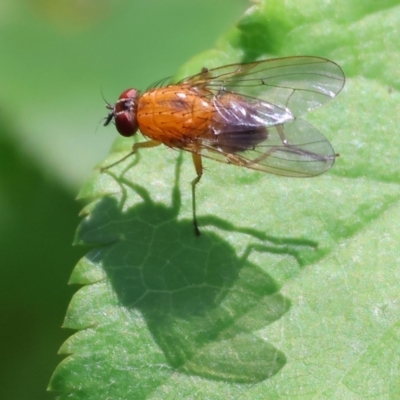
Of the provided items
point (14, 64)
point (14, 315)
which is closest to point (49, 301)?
point (14, 315)

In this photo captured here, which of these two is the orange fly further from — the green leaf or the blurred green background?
the blurred green background

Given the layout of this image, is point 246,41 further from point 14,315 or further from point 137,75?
point 14,315

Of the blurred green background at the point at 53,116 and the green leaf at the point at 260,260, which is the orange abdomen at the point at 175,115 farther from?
the blurred green background at the point at 53,116

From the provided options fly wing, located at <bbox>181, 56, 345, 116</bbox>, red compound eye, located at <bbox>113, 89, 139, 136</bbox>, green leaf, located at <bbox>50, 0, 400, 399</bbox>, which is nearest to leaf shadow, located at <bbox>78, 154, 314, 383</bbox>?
green leaf, located at <bbox>50, 0, 400, 399</bbox>

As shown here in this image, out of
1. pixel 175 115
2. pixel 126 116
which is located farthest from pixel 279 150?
pixel 126 116

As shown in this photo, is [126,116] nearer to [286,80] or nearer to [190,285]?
[286,80]

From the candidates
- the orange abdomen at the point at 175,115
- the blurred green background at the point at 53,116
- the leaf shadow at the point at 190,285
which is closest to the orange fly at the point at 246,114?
the orange abdomen at the point at 175,115
